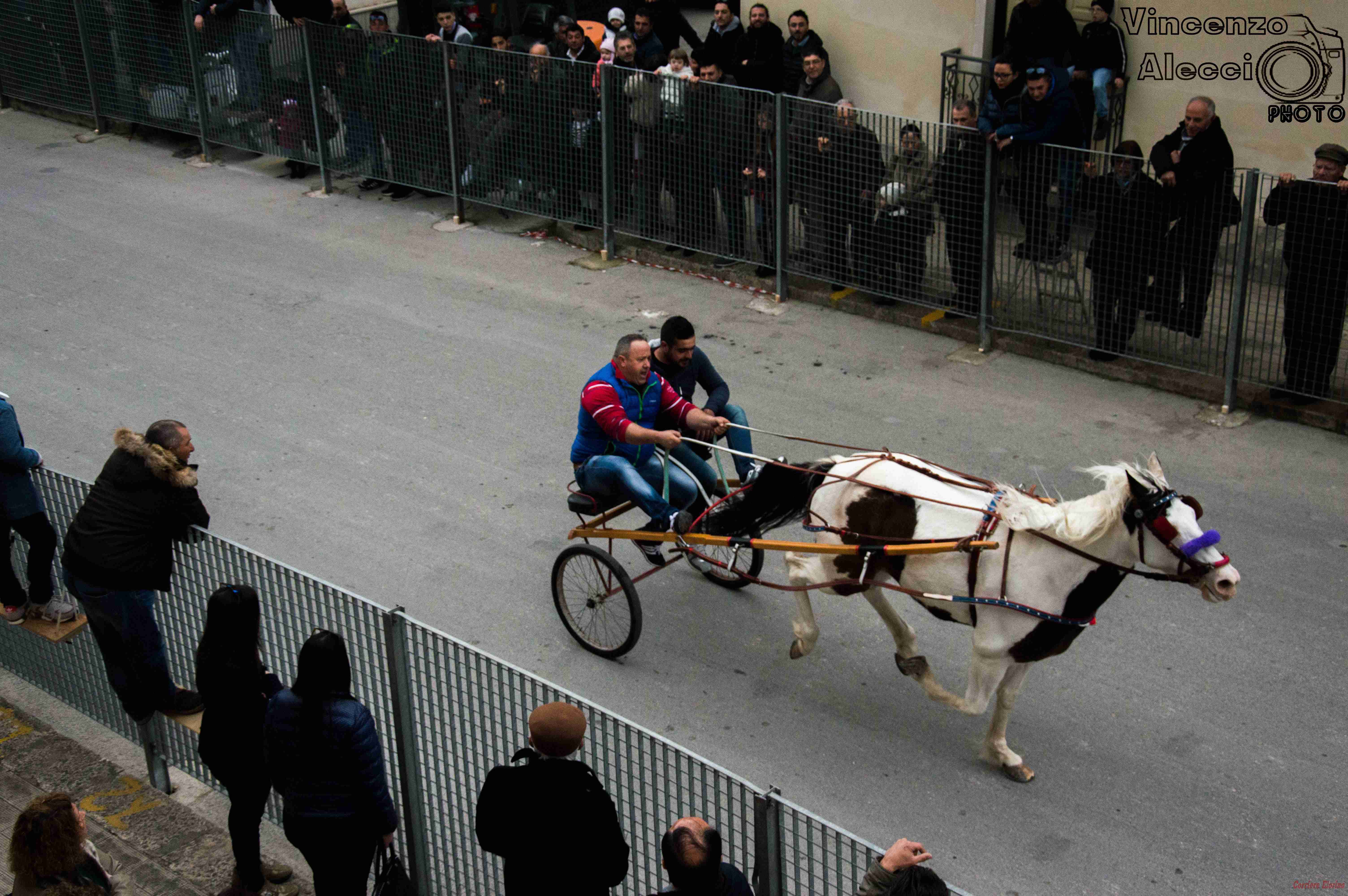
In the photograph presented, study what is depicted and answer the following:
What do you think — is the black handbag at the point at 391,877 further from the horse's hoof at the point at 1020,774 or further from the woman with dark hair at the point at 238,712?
the horse's hoof at the point at 1020,774

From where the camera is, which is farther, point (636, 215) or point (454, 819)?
point (636, 215)

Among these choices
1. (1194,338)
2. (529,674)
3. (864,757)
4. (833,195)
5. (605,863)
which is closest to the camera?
(605,863)

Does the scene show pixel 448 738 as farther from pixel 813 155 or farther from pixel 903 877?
pixel 813 155

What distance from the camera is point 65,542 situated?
608 cm

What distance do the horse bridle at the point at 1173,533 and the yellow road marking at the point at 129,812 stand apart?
456cm

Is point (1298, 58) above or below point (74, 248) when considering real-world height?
above

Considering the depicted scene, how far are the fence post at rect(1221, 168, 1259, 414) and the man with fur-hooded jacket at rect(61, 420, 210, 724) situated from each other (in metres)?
7.05

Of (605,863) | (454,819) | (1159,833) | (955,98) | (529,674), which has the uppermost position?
(955,98)

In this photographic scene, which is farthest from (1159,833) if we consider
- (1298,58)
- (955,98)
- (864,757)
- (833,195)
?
(955,98)

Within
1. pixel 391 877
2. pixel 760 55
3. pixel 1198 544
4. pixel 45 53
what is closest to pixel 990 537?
pixel 1198 544

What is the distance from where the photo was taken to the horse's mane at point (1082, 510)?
5.53 metres

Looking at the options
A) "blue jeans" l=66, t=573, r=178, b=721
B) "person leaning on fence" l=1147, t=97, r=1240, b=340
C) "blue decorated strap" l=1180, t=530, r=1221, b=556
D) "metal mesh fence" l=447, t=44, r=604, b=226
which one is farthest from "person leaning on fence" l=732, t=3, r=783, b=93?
"blue jeans" l=66, t=573, r=178, b=721

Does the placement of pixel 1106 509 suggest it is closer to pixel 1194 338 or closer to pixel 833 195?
pixel 1194 338

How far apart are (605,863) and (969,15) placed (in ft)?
36.5
